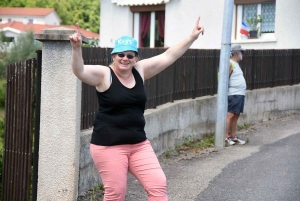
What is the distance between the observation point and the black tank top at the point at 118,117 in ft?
17.2

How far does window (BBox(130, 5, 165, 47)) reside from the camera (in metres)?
24.4

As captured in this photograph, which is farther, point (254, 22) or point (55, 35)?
point (254, 22)

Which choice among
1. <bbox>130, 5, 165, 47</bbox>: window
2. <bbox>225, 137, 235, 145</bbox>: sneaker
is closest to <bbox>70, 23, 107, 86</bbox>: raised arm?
<bbox>225, 137, 235, 145</bbox>: sneaker

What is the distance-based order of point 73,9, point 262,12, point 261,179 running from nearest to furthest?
point 261,179 → point 262,12 → point 73,9

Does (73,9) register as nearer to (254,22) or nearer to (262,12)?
(262,12)

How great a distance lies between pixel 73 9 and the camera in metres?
101

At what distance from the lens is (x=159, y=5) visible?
2395cm

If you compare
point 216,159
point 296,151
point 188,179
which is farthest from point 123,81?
point 296,151

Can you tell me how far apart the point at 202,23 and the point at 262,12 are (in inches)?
82.9

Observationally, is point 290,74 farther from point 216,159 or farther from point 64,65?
point 64,65

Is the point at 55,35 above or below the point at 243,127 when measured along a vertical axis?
above

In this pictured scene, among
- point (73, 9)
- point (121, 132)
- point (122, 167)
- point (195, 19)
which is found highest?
point (73, 9)

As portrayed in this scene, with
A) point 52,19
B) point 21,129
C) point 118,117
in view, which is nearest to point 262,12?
point 21,129

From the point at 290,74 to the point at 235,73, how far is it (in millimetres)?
5446
